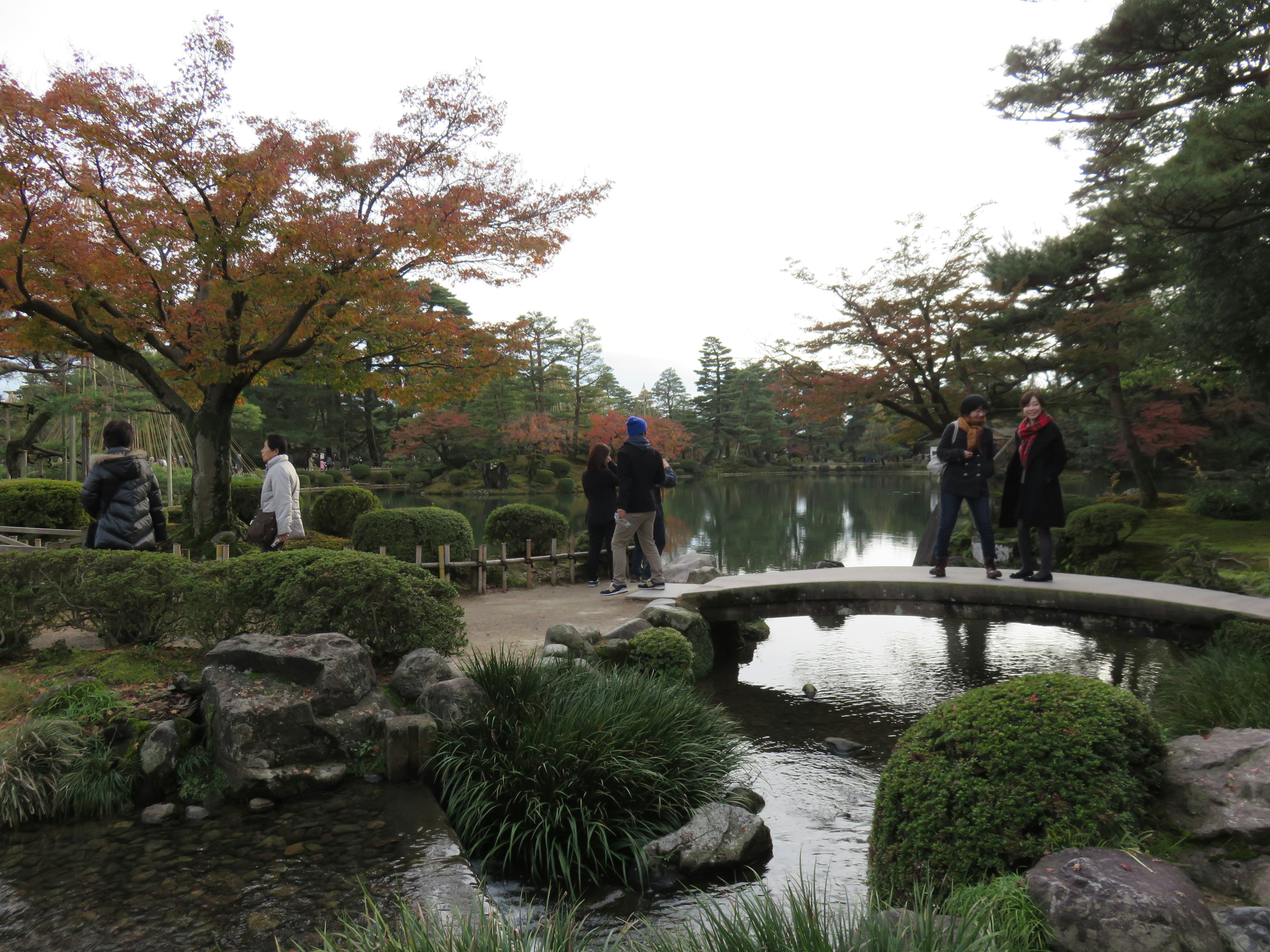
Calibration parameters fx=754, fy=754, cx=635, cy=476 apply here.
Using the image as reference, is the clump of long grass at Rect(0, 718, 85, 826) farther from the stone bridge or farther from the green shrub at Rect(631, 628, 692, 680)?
the stone bridge

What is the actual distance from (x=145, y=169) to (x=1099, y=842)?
10865mm

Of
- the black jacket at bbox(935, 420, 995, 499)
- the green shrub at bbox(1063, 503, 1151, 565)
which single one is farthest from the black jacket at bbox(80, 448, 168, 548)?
the green shrub at bbox(1063, 503, 1151, 565)

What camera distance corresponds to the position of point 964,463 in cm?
665

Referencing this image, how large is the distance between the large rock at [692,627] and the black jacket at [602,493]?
6.03 ft

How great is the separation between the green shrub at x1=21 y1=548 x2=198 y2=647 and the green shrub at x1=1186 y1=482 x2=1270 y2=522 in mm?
15339

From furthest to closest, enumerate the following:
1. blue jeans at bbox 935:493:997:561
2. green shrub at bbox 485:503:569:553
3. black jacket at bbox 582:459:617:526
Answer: green shrub at bbox 485:503:569:553 → black jacket at bbox 582:459:617:526 → blue jeans at bbox 935:493:997:561

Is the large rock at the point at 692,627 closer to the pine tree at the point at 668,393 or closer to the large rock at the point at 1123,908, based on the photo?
the large rock at the point at 1123,908

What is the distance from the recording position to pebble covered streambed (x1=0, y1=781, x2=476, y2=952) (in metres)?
2.68

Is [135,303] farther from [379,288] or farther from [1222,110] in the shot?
[1222,110]

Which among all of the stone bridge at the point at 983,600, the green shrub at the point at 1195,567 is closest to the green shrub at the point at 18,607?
the stone bridge at the point at 983,600

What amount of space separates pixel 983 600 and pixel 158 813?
6.38 meters

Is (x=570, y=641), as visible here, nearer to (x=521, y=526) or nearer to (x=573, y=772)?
(x=573, y=772)

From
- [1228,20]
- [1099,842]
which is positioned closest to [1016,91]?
[1228,20]

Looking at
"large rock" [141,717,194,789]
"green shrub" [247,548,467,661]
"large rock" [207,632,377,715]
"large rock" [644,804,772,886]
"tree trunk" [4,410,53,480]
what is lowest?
"large rock" [644,804,772,886]
